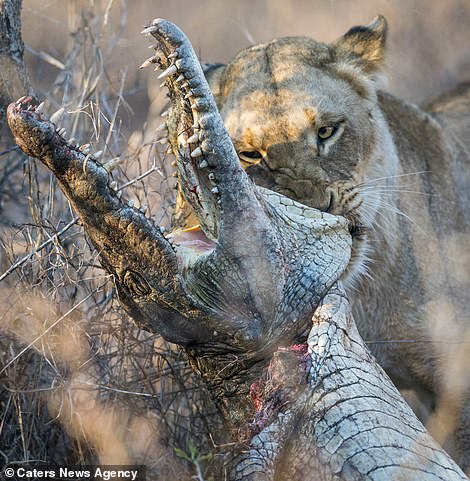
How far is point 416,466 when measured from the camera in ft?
7.20

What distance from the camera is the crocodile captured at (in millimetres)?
2170

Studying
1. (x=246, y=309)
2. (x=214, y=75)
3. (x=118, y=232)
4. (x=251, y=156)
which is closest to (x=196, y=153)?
(x=118, y=232)

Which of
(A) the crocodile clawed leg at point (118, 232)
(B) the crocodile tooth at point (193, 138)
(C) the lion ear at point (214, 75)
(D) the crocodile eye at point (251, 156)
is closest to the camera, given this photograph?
(A) the crocodile clawed leg at point (118, 232)

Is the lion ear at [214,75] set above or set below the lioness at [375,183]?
above

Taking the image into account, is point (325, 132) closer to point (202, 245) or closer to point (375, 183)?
point (375, 183)

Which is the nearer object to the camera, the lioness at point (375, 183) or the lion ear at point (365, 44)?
the lioness at point (375, 183)

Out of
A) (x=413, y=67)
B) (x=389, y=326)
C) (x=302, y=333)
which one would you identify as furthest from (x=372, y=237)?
(x=413, y=67)

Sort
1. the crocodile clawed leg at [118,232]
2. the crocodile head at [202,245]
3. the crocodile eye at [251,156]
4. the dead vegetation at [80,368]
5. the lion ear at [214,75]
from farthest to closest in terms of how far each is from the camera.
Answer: the lion ear at [214,75] < the crocodile eye at [251,156] < the dead vegetation at [80,368] < the crocodile head at [202,245] < the crocodile clawed leg at [118,232]

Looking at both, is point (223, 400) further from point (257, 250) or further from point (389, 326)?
point (389, 326)

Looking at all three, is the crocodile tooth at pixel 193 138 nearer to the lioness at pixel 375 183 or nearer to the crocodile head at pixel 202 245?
the crocodile head at pixel 202 245

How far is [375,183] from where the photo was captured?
12.0 feet

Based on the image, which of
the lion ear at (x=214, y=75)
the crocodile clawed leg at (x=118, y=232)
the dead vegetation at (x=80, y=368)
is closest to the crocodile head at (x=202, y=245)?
the crocodile clawed leg at (x=118, y=232)

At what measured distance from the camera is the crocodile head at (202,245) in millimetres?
2127

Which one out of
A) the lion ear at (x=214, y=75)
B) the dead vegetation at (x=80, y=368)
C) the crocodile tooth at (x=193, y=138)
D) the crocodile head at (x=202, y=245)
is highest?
the lion ear at (x=214, y=75)
